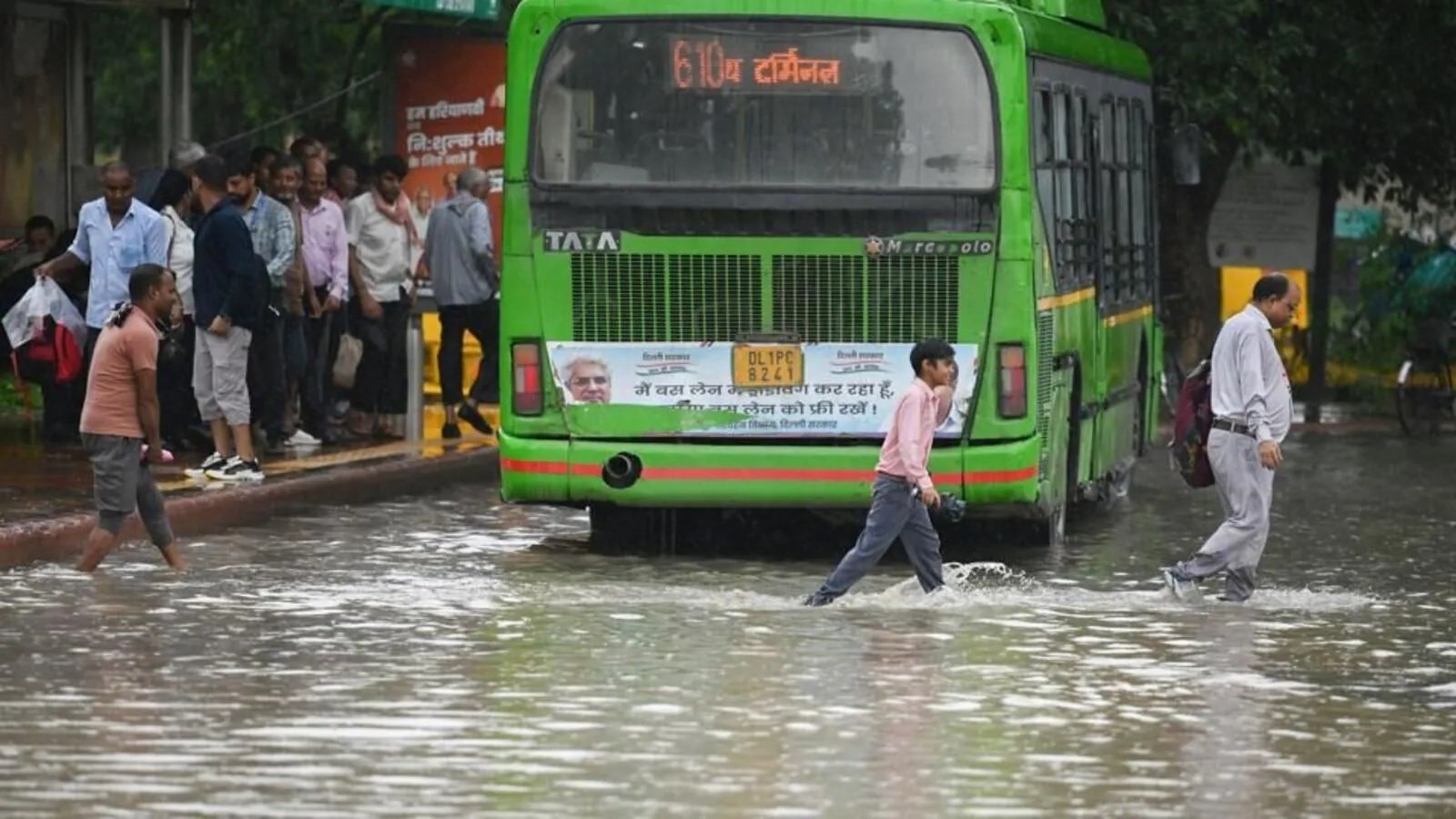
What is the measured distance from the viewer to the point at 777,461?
1689 centimetres

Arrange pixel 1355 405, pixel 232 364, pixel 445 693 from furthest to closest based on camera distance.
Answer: pixel 1355 405
pixel 232 364
pixel 445 693

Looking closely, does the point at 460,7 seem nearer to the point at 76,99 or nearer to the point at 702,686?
the point at 76,99

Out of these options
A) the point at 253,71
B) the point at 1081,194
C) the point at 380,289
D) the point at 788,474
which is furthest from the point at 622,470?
the point at 253,71

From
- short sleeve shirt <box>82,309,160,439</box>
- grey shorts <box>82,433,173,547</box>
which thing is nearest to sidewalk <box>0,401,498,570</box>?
grey shorts <box>82,433,173,547</box>

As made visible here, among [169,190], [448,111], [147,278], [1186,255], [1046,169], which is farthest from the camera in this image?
[1186,255]

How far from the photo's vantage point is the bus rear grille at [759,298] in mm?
16922

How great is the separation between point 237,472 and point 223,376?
1.81ft

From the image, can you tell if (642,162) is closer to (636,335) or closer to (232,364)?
(636,335)

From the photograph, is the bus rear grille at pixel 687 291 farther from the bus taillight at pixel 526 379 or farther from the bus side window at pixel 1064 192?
the bus side window at pixel 1064 192

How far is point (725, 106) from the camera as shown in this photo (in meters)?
17.1

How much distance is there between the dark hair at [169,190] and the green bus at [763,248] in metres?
4.44

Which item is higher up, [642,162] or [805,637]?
[642,162]

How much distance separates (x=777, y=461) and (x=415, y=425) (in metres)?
7.69

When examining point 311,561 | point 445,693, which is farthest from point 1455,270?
point 445,693
